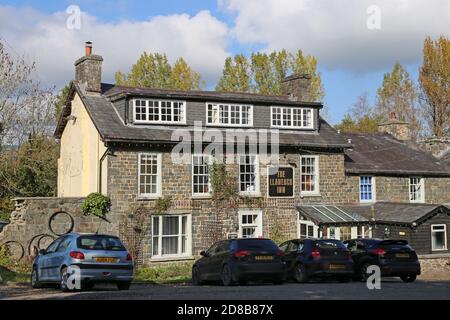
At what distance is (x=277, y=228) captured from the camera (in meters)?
31.4

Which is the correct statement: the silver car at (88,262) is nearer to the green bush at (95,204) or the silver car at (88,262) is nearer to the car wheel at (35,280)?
the car wheel at (35,280)

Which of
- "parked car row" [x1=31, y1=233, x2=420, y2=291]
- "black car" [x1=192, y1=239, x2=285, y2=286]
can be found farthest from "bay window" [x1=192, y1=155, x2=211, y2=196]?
"black car" [x1=192, y1=239, x2=285, y2=286]

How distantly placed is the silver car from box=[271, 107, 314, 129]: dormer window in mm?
16800

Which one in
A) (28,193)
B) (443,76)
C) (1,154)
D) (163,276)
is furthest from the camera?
(443,76)

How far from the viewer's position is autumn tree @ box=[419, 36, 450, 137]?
173 feet

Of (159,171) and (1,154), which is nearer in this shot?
(159,171)

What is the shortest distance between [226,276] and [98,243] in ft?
14.8

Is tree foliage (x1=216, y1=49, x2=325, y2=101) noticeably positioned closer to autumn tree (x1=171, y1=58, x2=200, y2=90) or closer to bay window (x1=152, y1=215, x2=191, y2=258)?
autumn tree (x1=171, y1=58, x2=200, y2=90)

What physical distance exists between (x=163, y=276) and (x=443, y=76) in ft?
116

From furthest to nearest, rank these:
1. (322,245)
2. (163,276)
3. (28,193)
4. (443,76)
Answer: (443,76)
(28,193)
(163,276)
(322,245)

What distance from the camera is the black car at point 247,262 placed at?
19125 mm

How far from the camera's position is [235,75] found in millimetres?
57219
